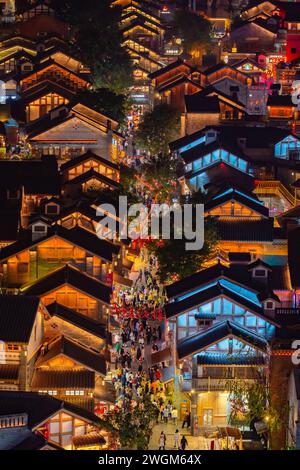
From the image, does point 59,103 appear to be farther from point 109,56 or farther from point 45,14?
point 45,14

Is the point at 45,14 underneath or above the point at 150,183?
above

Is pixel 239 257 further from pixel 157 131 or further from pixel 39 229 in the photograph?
pixel 157 131

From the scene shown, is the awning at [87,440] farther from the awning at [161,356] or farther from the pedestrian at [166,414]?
the awning at [161,356]

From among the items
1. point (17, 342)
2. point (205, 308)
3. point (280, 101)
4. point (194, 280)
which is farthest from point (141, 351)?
point (280, 101)

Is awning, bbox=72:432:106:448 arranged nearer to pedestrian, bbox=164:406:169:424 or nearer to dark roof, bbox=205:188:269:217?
pedestrian, bbox=164:406:169:424
